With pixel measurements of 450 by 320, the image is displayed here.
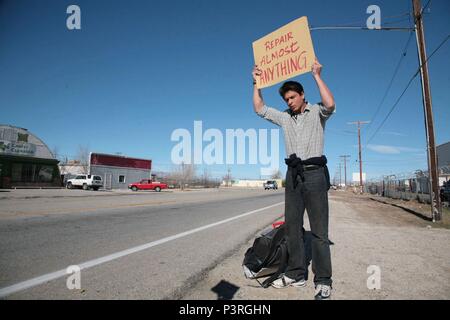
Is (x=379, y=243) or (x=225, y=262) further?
(x=379, y=243)

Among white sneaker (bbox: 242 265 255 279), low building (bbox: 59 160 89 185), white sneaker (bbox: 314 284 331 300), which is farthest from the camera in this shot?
low building (bbox: 59 160 89 185)

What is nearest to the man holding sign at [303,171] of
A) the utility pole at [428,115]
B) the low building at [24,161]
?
the utility pole at [428,115]

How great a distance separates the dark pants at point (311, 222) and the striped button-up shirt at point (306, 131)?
223 millimetres

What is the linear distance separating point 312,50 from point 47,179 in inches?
1764

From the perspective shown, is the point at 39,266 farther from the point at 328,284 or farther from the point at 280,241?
the point at 328,284

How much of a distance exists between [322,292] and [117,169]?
5115cm

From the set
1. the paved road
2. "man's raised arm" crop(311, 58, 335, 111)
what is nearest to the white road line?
the paved road

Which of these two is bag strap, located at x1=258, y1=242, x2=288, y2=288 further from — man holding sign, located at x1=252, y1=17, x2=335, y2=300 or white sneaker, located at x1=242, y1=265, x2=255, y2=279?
white sneaker, located at x1=242, y1=265, x2=255, y2=279

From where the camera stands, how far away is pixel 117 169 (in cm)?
5081

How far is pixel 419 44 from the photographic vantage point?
12414 mm

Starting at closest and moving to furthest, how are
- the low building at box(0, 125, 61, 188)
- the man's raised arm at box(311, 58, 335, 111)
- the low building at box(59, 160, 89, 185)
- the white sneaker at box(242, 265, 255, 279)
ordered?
the man's raised arm at box(311, 58, 335, 111) → the white sneaker at box(242, 265, 255, 279) → the low building at box(0, 125, 61, 188) → the low building at box(59, 160, 89, 185)

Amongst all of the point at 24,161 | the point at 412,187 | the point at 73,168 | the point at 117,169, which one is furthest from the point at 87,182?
the point at 412,187

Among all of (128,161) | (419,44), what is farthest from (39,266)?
(128,161)

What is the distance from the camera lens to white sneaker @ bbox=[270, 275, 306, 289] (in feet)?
11.1
